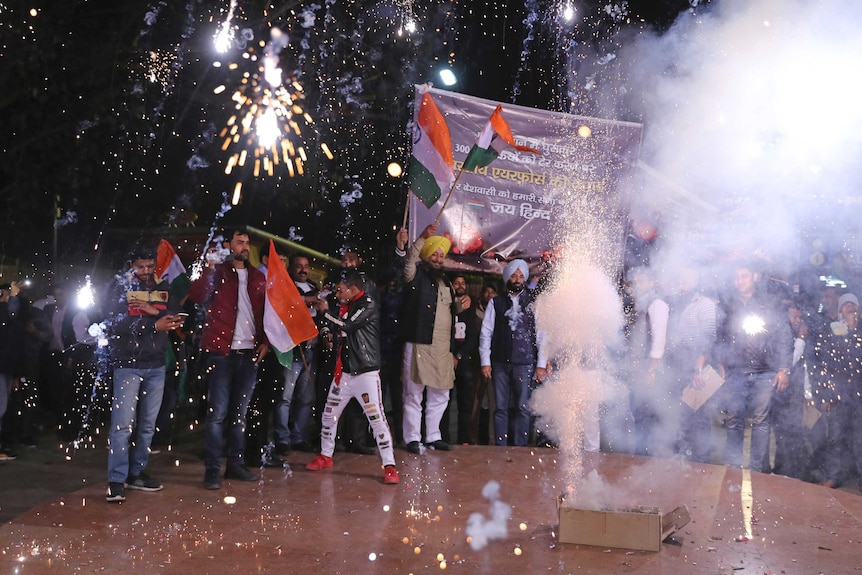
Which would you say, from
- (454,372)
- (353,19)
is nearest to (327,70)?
(353,19)

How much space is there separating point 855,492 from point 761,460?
876 mm

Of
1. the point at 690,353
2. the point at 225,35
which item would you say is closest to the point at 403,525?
the point at 690,353

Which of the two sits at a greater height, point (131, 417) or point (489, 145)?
point (489, 145)

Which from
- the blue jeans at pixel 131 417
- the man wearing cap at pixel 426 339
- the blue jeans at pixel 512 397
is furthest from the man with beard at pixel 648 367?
the blue jeans at pixel 131 417

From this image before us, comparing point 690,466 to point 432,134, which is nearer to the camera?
point 690,466

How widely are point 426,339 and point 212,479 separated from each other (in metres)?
2.82

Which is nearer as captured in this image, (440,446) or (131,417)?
(131,417)

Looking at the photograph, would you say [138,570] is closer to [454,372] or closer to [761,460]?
[454,372]

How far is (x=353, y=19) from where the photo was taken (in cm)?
1495

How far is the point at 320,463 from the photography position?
7.44 meters

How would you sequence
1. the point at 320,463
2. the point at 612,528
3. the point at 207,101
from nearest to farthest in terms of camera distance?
the point at 612,528, the point at 320,463, the point at 207,101

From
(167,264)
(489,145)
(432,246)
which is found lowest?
(167,264)

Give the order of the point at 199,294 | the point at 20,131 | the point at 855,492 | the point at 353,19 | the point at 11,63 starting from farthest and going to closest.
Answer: the point at 353,19 < the point at 20,131 < the point at 11,63 < the point at 855,492 < the point at 199,294

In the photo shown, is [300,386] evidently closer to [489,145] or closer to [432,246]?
[432,246]
